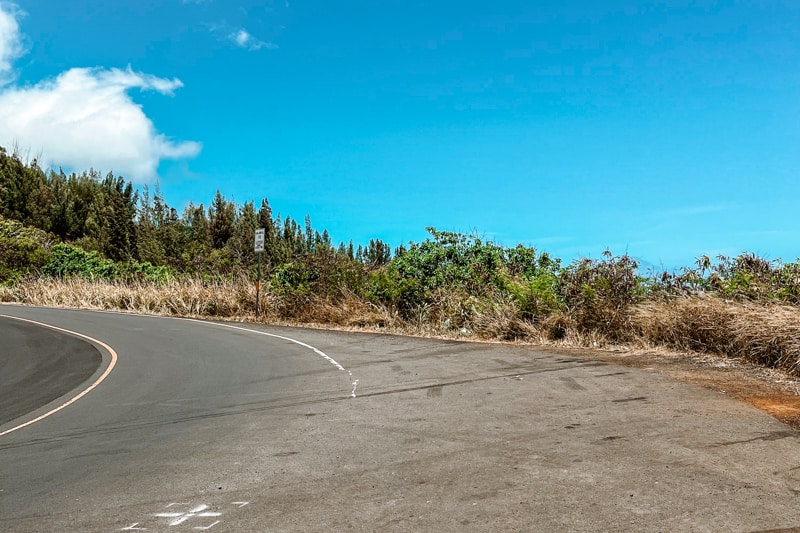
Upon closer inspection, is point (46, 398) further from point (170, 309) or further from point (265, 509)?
point (170, 309)

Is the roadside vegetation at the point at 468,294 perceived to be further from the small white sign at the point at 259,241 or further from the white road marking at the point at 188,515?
the white road marking at the point at 188,515

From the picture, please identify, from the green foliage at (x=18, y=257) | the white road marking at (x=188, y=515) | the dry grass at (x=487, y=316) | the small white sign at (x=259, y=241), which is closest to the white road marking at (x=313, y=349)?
the dry grass at (x=487, y=316)

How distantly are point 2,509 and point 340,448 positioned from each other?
123 inches

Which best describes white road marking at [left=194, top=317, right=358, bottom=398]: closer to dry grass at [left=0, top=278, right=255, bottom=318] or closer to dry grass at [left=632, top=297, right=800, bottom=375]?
dry grass at [left=0, top=278, right=255, bottom=318]

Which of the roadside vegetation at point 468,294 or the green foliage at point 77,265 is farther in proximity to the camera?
the green foliage at point 77,265

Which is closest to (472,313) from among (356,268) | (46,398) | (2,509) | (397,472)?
(356,268)

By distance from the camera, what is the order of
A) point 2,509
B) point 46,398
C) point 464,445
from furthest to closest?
point 46,398
point 464,445
point 2,509

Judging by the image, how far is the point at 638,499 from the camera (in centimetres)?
505

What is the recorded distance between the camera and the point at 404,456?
6.43m

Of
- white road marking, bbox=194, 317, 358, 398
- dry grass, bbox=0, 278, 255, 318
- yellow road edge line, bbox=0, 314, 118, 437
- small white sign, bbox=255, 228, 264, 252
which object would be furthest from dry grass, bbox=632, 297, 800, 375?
dry grass, bbox=0, 278, 255, 318

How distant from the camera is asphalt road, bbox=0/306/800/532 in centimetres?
489

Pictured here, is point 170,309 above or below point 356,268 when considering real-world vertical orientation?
below

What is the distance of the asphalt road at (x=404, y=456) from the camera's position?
4.89 m

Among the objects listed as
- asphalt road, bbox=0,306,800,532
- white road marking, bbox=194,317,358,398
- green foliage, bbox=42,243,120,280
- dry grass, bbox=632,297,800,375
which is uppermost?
green foliage, bbox=42,243,120,280
